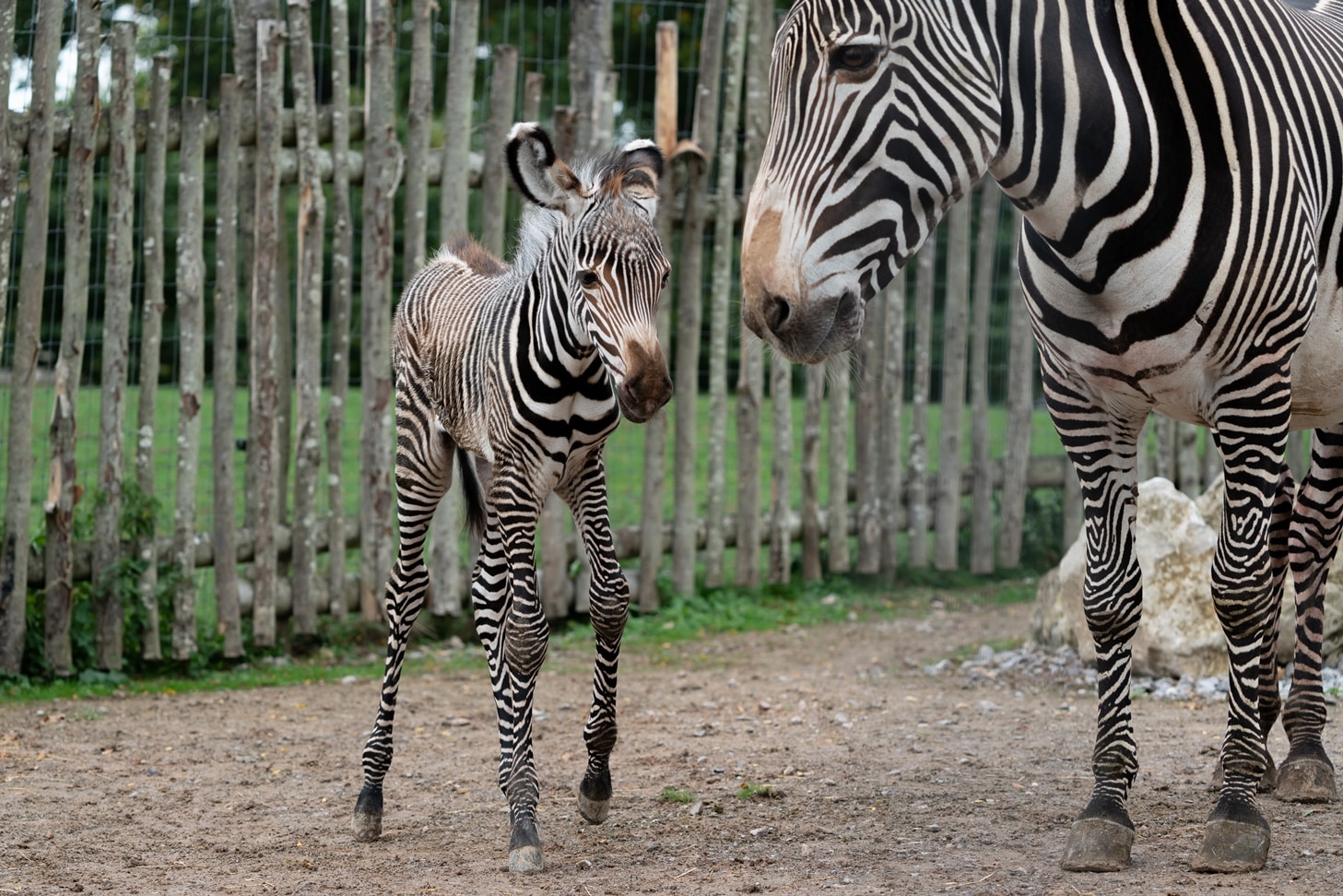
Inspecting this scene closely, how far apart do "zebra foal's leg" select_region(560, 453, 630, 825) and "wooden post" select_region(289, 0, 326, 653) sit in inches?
139

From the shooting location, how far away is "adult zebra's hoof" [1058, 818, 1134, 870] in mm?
3869

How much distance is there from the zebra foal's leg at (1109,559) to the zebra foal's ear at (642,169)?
149cm

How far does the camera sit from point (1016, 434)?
1045cm

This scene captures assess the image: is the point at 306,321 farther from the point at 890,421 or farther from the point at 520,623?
the point at 890,421

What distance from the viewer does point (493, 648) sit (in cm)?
487

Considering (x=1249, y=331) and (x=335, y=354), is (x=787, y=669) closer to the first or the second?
(x=335, y=354)

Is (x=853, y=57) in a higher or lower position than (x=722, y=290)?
higher

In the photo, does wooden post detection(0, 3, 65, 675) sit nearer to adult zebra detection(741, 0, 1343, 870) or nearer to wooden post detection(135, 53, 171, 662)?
wooden post detection(135, 53, 171, 662)

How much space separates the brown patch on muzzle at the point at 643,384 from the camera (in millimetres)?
4035

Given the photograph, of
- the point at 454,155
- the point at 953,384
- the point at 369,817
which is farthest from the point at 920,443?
the point at 369,817

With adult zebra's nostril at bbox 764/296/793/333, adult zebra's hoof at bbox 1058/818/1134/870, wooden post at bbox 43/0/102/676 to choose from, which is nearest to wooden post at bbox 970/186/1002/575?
wooden post at bbox 43/0/102/676

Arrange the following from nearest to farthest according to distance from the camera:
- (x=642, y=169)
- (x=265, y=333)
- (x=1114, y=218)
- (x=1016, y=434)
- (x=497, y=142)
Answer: (x=1114, y=218), (x=642, y=169), (x=265, y=333), (x=497, y=142), (x=1016, y=434)

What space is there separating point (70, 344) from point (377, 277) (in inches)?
69.9

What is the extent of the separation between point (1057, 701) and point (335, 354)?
15.1ft
